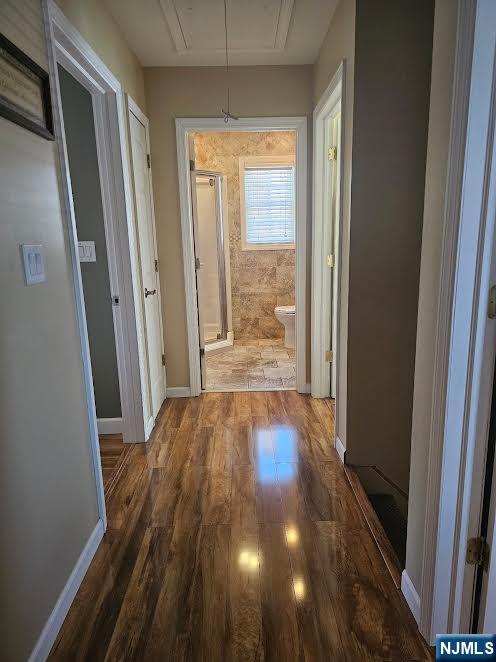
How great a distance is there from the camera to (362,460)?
240 cm

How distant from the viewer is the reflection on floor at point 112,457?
2354 mm

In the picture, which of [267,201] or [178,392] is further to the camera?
[267,201]

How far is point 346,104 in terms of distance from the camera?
2.17 m

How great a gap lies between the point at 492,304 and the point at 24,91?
1539 millimetres

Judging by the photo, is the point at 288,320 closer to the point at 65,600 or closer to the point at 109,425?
the point at 109,425

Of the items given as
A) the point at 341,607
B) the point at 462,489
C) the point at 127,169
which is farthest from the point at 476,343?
the point at 127,169

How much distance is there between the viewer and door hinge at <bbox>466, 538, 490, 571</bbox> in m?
1.21

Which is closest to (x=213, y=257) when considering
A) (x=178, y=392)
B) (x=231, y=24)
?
(x=178, y=392)

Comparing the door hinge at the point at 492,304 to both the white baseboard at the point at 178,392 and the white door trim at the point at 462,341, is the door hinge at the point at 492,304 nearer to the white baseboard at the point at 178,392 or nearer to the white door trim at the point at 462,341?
the white door trim at the point at 462,341

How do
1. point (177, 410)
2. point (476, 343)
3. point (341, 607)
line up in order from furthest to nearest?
point (177, 410) < point (341, 607) < point (476, 343)

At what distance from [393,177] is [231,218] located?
11.1 feet

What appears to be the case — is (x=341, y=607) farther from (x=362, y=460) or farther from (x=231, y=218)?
(x=231, y=218)

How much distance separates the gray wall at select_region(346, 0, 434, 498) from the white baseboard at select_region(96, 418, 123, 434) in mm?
1599

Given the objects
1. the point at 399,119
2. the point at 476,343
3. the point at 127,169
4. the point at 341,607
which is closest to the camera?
the point at 476,343
